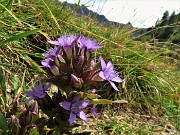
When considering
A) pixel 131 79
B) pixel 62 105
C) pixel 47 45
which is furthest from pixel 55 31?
pixel 62 105

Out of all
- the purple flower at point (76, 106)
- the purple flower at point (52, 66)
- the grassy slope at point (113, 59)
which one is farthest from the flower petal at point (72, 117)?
the grassy slope at point (113, 59)

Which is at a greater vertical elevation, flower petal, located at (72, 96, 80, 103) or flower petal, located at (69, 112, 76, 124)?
flower petal, located at (72, 96, 80, 103)

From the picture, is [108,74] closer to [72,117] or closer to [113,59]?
[72,117]

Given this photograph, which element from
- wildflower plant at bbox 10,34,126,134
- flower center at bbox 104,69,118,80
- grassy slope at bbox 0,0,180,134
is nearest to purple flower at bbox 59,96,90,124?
wildflower plant at bbox 10,34,126,134

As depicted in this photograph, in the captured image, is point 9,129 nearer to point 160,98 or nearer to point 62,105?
point 62,105

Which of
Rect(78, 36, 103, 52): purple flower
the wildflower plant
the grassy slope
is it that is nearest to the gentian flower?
the wildflower plant

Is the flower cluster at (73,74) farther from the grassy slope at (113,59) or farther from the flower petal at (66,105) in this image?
the grassy slope at (113,59)

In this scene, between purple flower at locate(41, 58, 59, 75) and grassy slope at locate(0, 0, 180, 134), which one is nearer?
purple flower at locate(41, 58, 59, 75)

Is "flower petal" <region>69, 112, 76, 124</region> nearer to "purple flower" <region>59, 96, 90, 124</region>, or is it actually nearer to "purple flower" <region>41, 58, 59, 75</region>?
"purple flower" <region>59, 96, 90, 124</region>
